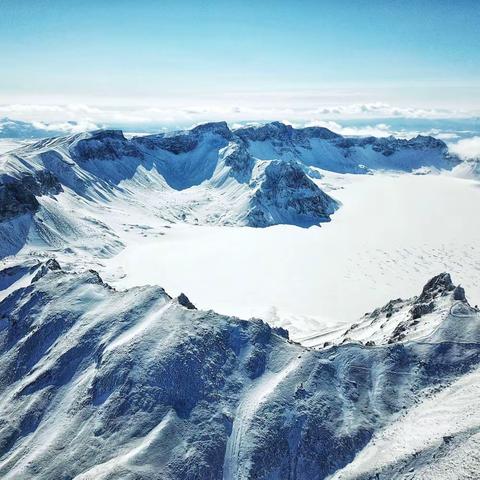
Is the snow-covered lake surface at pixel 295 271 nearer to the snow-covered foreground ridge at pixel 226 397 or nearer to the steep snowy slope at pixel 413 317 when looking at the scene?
the steep snowy slope at pixel 413 317

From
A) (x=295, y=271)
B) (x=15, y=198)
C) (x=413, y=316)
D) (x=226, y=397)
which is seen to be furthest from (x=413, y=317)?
(x=15, y=198)

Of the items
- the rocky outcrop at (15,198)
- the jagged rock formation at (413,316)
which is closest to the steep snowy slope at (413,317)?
the jagged rock formation at (413,316)

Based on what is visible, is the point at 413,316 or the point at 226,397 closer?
the point at 226,397

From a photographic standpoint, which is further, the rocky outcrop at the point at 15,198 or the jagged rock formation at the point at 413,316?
the rocky outcrop at the point at 15,198

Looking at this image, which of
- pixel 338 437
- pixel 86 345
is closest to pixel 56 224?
pixel 86 345

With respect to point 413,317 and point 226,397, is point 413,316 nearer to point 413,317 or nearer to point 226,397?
point 413,317

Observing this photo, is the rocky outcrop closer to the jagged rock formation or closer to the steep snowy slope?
the steep snowy slope

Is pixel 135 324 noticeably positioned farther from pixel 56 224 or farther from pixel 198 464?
pixel 56 224

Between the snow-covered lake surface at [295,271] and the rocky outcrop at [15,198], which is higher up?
the rocky outcrop at [15,198]

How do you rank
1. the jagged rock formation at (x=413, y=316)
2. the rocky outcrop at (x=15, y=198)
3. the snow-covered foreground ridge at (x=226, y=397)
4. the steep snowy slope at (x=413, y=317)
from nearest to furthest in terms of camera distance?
the snow-covered foreground ridge at (x=226, y=397) → the steep snowy slope at (x=413, y=317) → the jagged rock formation at (x=413, y=316) → the rocky outcrop at (x=15, y=198)

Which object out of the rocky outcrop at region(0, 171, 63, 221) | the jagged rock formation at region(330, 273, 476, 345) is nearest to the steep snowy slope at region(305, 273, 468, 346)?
the jagged rock formation at region(330, 273, 476, 345)
